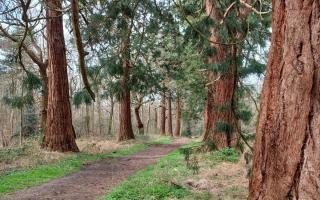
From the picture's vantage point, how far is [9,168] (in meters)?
10.9

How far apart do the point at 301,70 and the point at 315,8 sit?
438mm

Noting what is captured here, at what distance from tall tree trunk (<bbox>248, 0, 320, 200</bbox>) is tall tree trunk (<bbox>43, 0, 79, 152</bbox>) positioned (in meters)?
12.1

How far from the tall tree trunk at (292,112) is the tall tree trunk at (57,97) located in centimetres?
1209

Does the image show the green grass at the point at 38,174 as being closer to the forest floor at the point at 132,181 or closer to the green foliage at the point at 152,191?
the forest floor at the point at 132,181

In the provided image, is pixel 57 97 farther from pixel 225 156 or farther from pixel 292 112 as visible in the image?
pixel 292 112

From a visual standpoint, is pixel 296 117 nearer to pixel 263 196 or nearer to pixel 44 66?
pixel 263 196

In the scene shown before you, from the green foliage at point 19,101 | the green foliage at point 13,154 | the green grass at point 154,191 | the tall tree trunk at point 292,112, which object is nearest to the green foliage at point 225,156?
the green grass at point 154,191

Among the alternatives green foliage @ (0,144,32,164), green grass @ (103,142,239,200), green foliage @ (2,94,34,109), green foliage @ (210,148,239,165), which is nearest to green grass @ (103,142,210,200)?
green grass @ (103,142,239,200)

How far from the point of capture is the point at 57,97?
48.0 feet

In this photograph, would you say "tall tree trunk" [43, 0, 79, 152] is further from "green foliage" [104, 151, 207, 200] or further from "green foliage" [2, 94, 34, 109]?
"green foliage" [104, 151, 207, 200]

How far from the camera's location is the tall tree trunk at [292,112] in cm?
279

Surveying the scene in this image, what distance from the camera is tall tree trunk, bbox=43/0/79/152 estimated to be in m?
14.4

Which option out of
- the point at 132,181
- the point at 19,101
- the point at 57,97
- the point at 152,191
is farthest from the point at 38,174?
the point at 57,97

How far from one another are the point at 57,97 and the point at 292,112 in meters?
12.6
